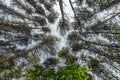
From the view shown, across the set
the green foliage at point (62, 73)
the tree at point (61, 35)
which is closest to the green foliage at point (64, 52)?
the tree at point (61, 35)

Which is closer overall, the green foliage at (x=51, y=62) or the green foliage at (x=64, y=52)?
the green foliage at (x=51, y=62)

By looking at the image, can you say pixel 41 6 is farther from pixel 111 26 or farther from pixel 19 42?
pixel 111 26

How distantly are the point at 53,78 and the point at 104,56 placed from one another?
5.21 m

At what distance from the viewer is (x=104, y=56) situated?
516 inches

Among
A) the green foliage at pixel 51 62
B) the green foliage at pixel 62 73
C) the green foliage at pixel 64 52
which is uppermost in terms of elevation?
the green foliage at pixel 62 73

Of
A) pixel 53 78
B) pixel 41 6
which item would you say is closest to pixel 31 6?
pixel 41 6

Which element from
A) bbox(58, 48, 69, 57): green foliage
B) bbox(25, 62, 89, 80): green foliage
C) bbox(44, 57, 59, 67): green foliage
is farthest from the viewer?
bbox(58, 48, 69, 57): green foliage

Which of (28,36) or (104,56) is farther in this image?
(28,36)

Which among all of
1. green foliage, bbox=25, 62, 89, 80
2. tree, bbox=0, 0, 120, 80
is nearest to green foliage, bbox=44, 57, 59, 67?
tree, bbox=0, 0, 120, 80

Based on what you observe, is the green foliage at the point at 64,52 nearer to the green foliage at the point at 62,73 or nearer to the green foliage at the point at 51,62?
the green foliage at the point at 51,62

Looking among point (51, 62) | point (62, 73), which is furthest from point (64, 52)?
point (62, 73)

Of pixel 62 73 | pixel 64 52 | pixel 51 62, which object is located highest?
pixel 62 73

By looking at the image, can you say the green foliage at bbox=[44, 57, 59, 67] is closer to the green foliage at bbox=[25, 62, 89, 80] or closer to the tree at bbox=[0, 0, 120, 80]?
the tree at bbox=[0, 0, 120, 80]

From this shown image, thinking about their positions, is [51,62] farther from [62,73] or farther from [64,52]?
[62,73]
